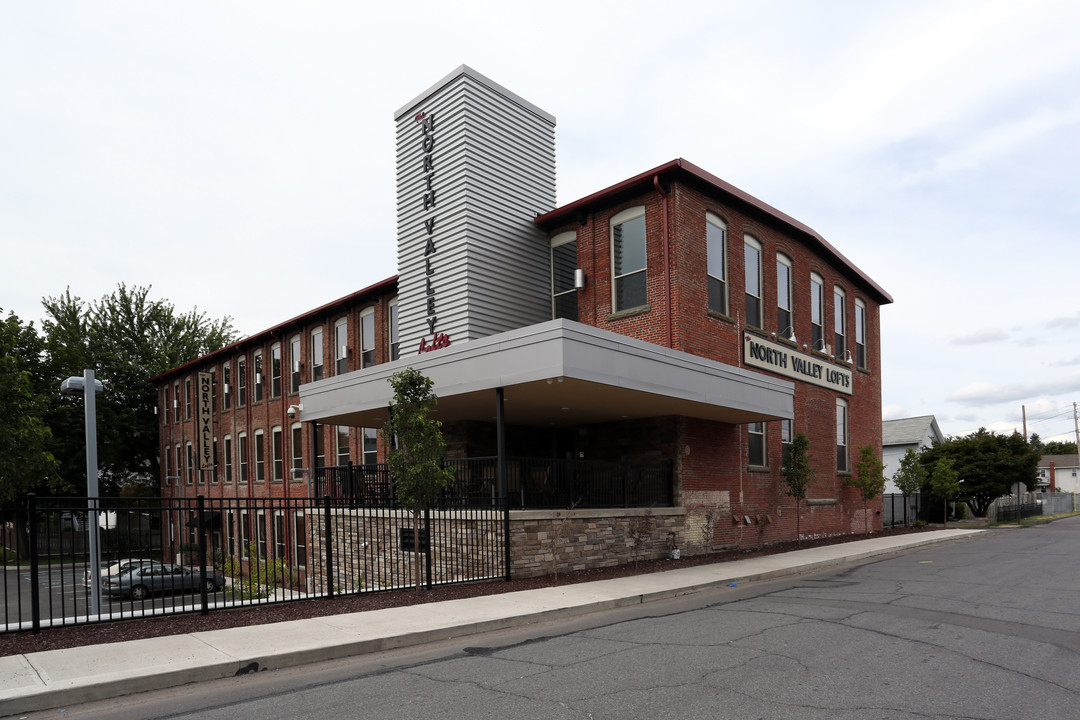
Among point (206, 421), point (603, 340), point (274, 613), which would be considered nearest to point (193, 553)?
point (274, 613)

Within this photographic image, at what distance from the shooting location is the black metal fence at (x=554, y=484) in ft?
→ 51.9

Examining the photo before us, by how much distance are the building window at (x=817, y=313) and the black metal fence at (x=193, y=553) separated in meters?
14.0

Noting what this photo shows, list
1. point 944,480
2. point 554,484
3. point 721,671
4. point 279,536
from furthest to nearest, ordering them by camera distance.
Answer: point 944,480 < point 554,484 < point 279,536 < point 721,671

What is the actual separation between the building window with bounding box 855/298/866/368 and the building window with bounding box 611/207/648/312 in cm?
1263

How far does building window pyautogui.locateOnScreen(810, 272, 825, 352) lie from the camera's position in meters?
24.9

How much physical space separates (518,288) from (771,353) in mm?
7363

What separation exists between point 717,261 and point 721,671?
14.3 m

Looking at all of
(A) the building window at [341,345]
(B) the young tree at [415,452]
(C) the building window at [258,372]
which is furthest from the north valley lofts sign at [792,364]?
(C) the building window at [258,372]

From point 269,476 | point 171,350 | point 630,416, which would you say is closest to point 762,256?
point 630,416

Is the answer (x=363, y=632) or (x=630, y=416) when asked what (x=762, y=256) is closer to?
(x=630, y=416)

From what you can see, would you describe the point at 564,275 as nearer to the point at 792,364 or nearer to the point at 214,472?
the point at 792,364

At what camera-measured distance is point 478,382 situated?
1510 cm

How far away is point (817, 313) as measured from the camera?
83.3ft

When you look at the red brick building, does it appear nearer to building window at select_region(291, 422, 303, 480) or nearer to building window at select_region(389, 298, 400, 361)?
building window at select_region(389, 298, 400, 361)
